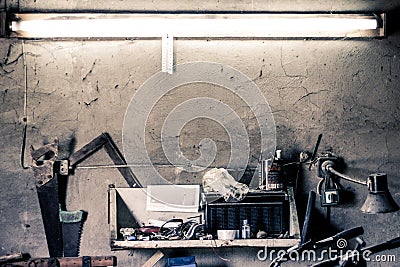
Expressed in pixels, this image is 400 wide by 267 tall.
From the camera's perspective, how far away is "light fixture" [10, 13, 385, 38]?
2789 mm

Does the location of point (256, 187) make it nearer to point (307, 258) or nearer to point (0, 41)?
point (307, 258)

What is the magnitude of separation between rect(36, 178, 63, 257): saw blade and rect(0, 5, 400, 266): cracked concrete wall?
7 centimetres

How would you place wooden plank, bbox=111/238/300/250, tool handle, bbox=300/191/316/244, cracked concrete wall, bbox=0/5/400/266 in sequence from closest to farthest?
1. wooden plank, bbox=111/238/300/250
2. tool handle, bbox=300/191/316/244
3. cracked concrete wall, bbox=0/5/400/266

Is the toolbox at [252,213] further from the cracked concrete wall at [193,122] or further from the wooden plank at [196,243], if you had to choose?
the cracked concrete wall at [193,122]

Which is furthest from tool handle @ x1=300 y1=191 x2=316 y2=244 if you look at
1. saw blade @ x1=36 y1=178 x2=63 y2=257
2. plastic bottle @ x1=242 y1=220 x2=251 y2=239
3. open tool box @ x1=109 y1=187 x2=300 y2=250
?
saw blade @ x1=36 y1=178 x2=63 y2=257

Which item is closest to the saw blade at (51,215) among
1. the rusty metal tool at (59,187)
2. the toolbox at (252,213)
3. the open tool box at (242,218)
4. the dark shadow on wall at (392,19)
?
the rusty metal tool at (59,187)

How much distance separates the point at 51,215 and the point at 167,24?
106 cm

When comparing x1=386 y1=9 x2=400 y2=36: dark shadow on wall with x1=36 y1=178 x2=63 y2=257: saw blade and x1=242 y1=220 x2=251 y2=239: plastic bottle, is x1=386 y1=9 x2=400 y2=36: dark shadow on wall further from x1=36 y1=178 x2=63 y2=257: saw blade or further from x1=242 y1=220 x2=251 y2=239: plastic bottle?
x1=36 y1=178 x2=63 y2=257: saw blade

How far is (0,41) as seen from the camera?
9.80 ft

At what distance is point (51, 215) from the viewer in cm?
292

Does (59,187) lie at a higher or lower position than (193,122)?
lower

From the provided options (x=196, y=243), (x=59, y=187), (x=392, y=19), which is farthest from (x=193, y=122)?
(x=392, y=19)

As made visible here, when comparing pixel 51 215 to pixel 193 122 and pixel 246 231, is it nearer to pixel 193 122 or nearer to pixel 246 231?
pixel 193 122

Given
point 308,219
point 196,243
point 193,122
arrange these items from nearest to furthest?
point 196,243 → point 308,219 → point 193,122
